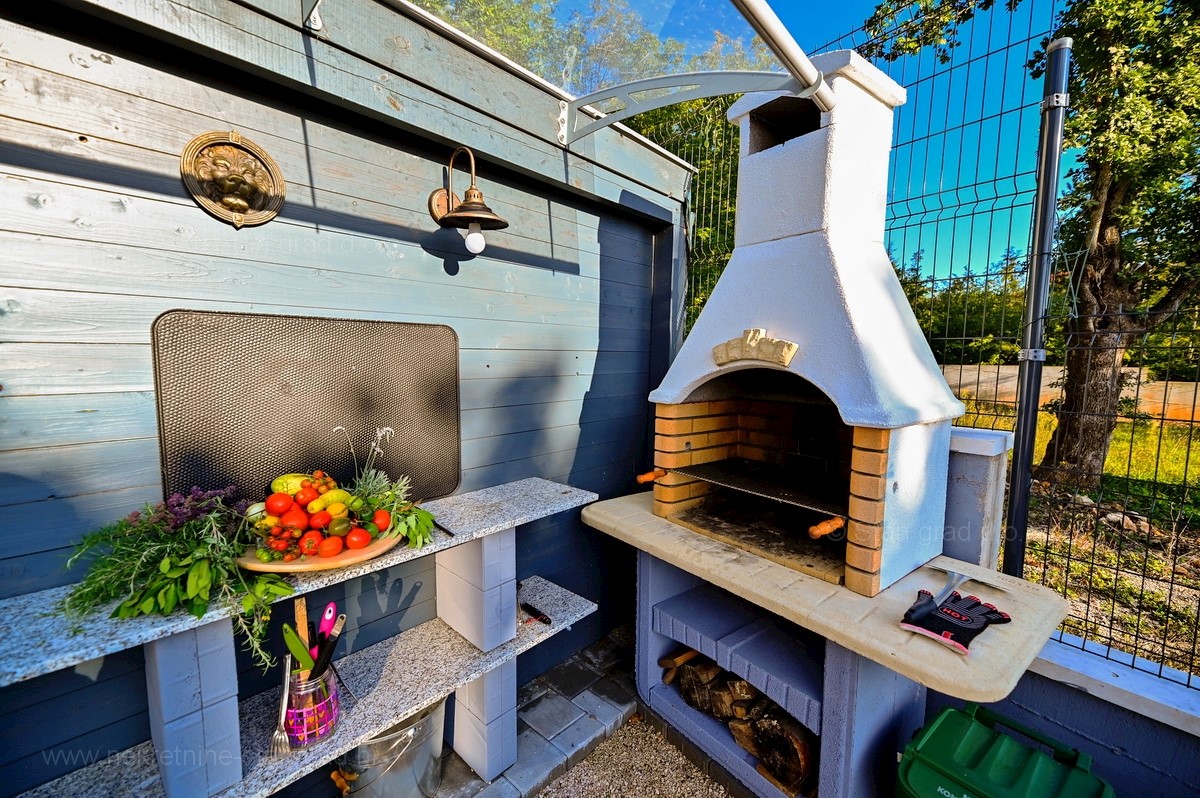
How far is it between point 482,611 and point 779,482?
1326 mm

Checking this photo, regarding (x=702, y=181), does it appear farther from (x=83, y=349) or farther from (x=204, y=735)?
(x=204, y=735)

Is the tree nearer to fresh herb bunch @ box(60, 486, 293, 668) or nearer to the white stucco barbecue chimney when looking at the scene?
the white stucco barbecue chimney

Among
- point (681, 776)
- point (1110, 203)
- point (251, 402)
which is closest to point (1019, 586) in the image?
point (681, 776)

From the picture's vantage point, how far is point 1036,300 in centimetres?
187

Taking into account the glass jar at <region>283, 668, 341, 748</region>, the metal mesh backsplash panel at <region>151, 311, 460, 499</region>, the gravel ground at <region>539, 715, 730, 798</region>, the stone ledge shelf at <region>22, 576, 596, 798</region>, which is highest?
the metal mesh backsplash panel at <region>151, 311, 460, 499</region>

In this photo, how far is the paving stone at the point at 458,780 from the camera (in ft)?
6.11

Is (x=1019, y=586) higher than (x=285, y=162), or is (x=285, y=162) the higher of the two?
(x=285, y=162)

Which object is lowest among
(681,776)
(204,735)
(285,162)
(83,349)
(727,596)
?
(681,776)

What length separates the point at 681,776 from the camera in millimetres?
2045

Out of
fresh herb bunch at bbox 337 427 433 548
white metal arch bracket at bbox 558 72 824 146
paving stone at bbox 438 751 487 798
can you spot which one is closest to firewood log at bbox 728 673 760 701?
paving stone at bbox 438 751 487 798

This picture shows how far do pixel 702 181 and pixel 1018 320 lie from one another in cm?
205

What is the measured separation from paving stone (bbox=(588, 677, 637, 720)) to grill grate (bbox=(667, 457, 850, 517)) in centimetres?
120

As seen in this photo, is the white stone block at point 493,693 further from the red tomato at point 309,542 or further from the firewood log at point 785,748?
the firewood log at point 785,748

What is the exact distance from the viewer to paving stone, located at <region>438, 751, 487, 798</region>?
1.86m
